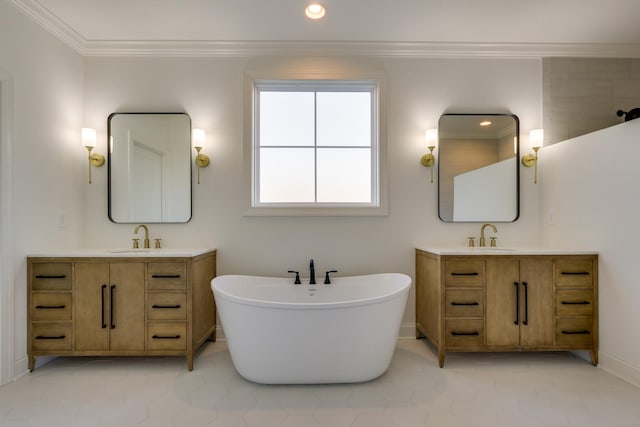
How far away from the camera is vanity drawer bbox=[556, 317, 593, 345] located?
7.62 ft

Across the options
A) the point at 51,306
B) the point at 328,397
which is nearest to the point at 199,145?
the point at 51,306

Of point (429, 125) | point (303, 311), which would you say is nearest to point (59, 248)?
point (303, 311)

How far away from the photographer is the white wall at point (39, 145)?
7.13 ft

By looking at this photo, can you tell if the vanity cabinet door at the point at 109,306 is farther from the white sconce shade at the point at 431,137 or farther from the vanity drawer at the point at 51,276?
the white sconce shade at the point at 431,137

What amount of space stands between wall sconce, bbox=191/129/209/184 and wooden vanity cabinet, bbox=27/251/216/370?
0.90 m

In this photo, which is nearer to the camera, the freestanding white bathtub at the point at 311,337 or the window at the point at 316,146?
the freestanding white bathtub at the point at 311,337

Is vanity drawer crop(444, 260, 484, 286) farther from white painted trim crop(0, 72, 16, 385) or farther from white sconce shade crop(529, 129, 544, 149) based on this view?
white painted trim crop(0, 72, 16, 385)

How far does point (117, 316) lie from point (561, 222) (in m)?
3.40

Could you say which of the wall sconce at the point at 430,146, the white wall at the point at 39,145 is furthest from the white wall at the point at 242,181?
the white wall at the point at 39,145

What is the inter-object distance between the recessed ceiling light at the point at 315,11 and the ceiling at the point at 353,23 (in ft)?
0.12

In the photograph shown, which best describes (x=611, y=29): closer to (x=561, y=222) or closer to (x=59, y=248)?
(x=561, y=222)

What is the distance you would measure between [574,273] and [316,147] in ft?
7.16

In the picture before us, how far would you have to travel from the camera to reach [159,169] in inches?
112

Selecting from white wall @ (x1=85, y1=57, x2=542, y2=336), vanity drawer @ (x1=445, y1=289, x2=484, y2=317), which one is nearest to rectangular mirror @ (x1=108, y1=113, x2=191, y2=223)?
white wall @ (x1=85, y1=57, x2=542, y2=336)
